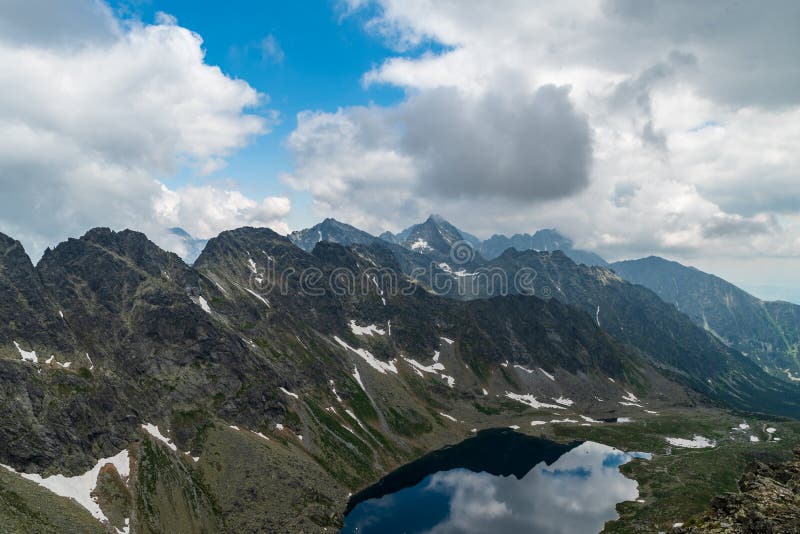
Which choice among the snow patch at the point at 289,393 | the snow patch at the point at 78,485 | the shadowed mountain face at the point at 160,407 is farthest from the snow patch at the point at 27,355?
the snow patch at the point at 289,393

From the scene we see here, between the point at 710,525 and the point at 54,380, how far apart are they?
153185 mm

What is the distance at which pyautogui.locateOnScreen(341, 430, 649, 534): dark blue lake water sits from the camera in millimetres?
129875

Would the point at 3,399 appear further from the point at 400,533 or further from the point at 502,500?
the point at 502,500

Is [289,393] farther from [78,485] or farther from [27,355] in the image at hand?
[27,355]

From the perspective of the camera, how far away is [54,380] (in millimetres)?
126312

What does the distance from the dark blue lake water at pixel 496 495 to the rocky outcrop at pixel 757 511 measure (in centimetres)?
7422

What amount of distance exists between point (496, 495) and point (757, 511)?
109 metres

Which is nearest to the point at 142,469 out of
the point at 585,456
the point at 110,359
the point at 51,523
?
the point at 51,523

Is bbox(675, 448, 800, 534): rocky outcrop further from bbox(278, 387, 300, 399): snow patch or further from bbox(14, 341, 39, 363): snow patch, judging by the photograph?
bbox(14, 341, 39, 363): snow patch

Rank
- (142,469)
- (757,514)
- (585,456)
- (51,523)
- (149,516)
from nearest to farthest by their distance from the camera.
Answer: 1. (757,514)
2. (51,523)
3. (149,516)
4. (142,469)
5. (585,456)

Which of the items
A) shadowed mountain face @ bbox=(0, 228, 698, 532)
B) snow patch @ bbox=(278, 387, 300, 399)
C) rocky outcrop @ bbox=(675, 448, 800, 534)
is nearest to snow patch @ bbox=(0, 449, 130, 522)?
shadowed mountain face @ bbox=(0, 228, 698, 532)

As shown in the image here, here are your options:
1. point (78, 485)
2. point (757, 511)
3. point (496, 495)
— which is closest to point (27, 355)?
point (78, 485)

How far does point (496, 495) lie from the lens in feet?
503

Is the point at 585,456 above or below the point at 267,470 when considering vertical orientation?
below
